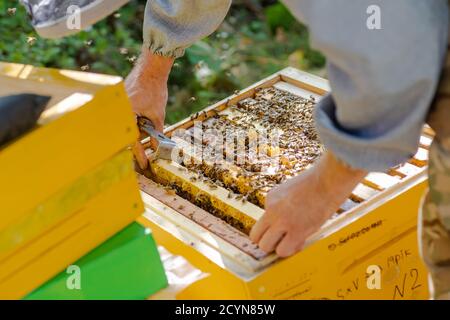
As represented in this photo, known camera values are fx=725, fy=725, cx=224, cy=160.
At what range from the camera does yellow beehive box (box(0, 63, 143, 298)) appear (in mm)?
1544

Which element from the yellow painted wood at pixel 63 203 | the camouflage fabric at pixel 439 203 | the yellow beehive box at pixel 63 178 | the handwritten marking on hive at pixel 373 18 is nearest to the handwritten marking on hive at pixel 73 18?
the yellow beehive box at pixel 63 178

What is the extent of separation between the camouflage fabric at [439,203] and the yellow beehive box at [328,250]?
1.17 feet

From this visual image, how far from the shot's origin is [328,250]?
1.94 meters

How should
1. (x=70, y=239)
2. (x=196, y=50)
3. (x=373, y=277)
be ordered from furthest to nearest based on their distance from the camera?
(x=196, y=50)
(x=373, y=277)
(x=70, y=239)

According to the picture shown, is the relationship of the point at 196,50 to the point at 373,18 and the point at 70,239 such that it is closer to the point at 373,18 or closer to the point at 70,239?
the point at 70,239

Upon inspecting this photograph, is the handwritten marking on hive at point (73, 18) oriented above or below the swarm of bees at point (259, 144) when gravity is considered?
above

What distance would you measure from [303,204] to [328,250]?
25 centimetres

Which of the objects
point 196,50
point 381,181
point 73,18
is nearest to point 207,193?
point 381,181

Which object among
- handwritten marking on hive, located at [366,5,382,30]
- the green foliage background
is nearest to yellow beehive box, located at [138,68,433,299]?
handwritten marking on hive, located at [366,5,382,30]

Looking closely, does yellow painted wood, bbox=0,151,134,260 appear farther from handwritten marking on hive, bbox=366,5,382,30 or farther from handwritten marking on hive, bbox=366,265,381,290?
handwritten marking on hive, bbox=366,265,381,290

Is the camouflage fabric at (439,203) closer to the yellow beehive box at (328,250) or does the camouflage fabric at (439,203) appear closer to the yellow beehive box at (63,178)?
the yellow beehive box at (328,250)

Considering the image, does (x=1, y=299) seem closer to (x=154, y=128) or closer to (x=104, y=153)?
(x=104, y=153)

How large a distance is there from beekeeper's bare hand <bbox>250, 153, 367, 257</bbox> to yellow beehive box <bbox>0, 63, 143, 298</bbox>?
0.34 m

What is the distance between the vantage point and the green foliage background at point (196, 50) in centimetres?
368
